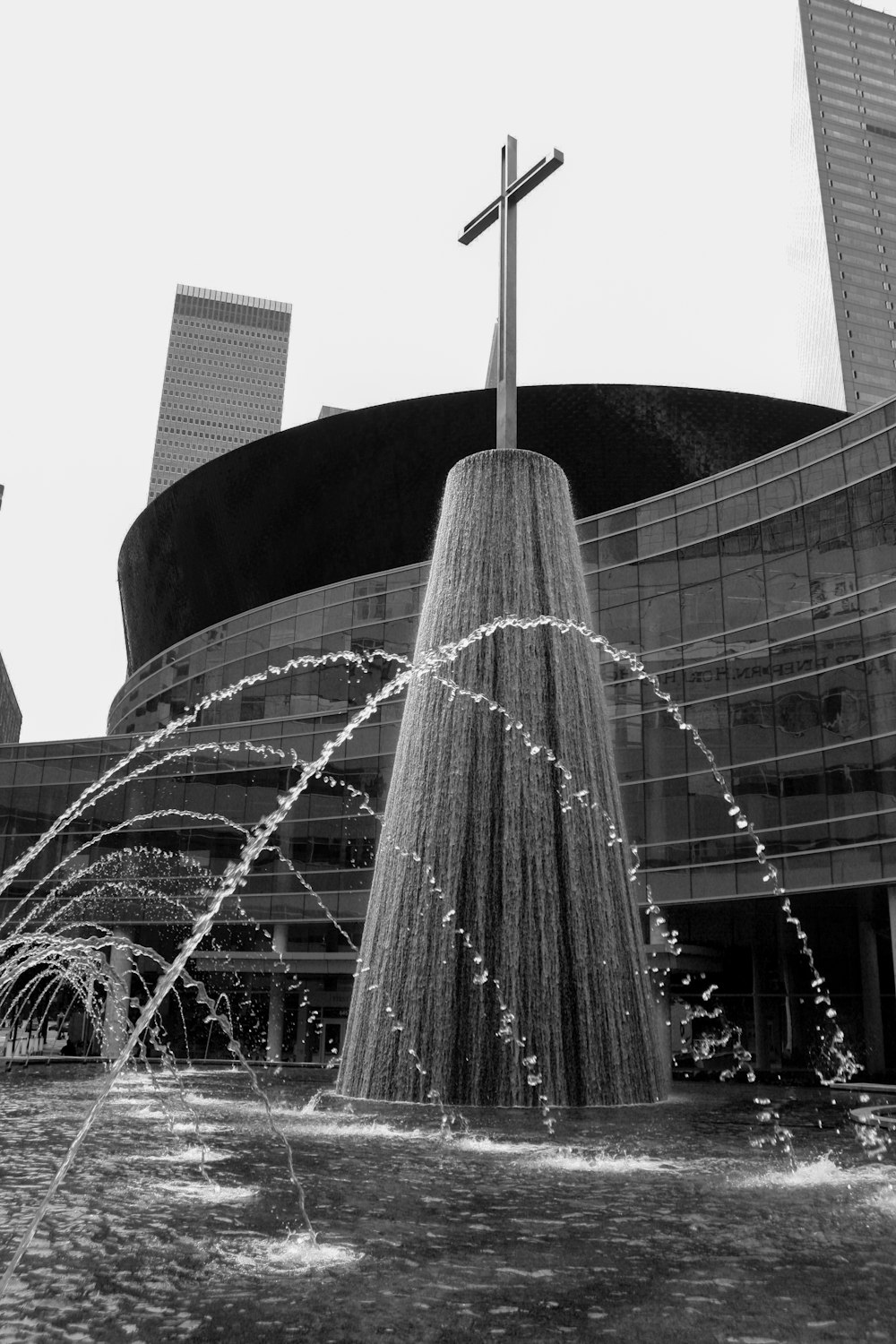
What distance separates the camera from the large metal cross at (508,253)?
Result: 1747 cm

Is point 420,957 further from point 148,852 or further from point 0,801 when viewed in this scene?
point 0,801

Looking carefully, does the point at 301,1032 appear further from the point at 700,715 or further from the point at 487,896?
the point at 487,896

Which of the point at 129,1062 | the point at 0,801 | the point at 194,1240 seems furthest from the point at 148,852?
the point at 194,1240

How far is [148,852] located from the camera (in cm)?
3319

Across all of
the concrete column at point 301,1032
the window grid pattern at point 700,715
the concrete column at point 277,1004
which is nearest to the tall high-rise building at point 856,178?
the window grid pattern at point 700,715

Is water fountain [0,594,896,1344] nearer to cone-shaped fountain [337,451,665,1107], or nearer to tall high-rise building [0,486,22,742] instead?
cone-shaped fountain [337,451,665,1107]

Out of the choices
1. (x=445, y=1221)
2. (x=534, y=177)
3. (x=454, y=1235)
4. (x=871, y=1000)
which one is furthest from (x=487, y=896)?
(x=871, y=1000)

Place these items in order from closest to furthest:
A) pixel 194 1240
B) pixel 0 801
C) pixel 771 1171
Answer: pixel 194 1240
pixel 771 1171
pixel 0 801

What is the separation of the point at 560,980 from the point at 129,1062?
16.7m

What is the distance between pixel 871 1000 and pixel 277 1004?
16.0m

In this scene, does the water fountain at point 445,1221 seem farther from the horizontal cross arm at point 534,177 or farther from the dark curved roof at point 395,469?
the dark curved roof at point 395,469

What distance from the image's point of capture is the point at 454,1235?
538cm

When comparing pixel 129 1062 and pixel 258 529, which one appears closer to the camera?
pixel 129 1062

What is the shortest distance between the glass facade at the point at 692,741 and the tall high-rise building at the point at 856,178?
112 meters
